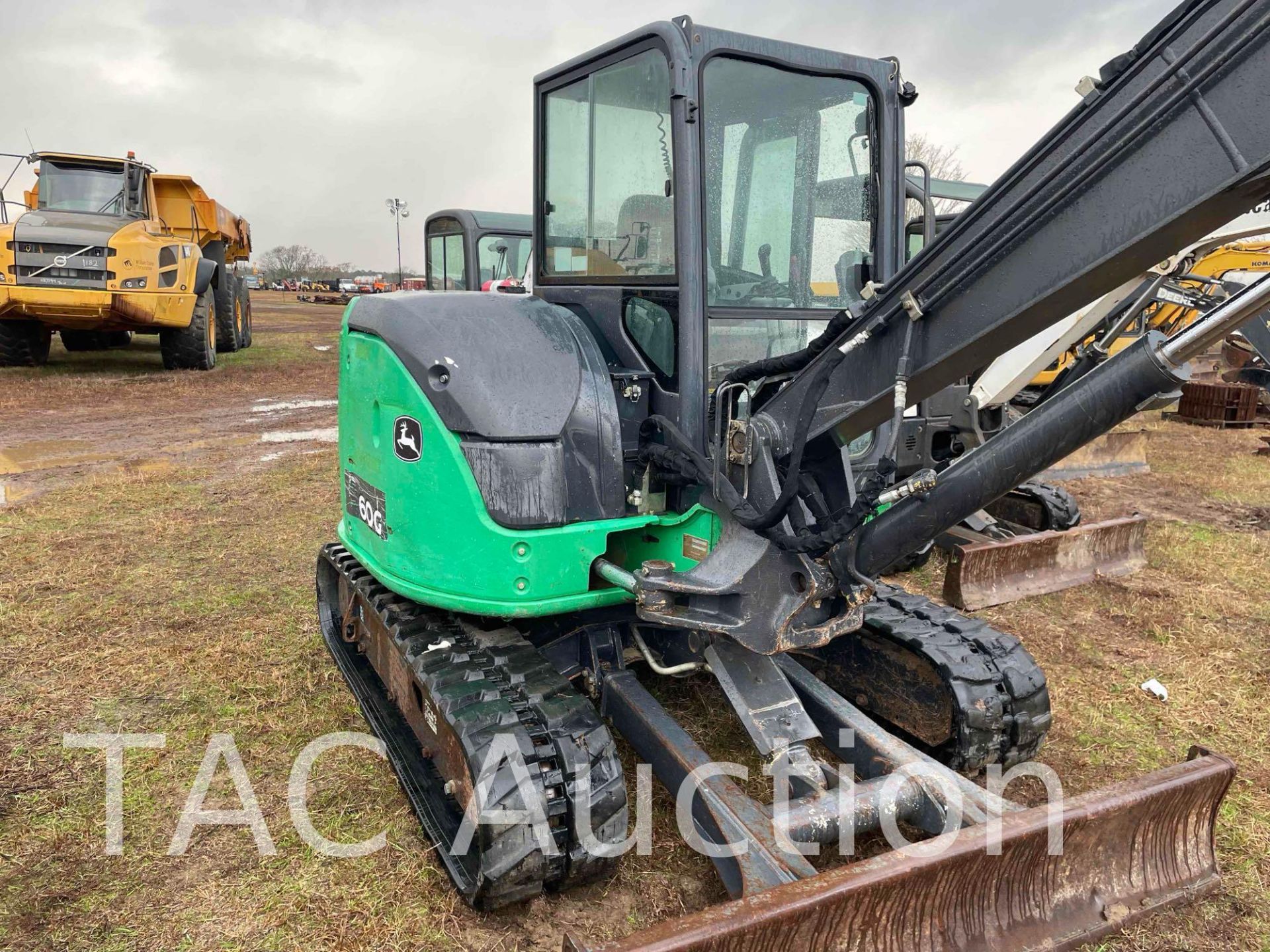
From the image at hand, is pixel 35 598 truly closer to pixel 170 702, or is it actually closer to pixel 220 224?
pixel 170 702

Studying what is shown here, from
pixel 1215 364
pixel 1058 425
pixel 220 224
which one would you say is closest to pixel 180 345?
pixel 220 224

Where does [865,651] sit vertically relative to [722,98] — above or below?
below

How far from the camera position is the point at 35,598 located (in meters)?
4.66

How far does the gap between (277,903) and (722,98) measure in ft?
8.80

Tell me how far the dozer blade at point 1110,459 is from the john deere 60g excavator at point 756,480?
213 inches

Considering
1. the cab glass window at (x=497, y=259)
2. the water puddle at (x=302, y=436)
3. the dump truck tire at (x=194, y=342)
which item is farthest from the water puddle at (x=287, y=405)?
the cab glass window at (x=497, y=259)

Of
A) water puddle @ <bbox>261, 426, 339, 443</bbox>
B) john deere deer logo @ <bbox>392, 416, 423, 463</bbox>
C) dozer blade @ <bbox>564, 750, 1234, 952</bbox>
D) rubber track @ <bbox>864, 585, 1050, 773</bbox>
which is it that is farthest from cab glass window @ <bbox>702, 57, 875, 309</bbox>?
water puddle @ <bbox>261, 426, 339, 443</bbox>

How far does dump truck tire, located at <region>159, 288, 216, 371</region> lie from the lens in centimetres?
1320

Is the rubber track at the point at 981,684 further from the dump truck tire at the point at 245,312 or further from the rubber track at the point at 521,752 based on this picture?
the dump truck tire at the point at 245,312

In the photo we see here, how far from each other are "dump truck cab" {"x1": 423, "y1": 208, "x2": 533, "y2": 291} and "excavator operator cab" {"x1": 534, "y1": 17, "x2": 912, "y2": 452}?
7.54 meters

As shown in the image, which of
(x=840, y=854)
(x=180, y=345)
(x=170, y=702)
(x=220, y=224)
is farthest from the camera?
(x=220, y=224)

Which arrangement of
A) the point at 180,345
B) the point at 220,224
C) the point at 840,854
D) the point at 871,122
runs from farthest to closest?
the point at 220,224 < the point at 180,345 < the point at 871,122 < the point at 840,854

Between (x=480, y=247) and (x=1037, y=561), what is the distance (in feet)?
25.7

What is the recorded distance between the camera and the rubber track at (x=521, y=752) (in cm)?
237
